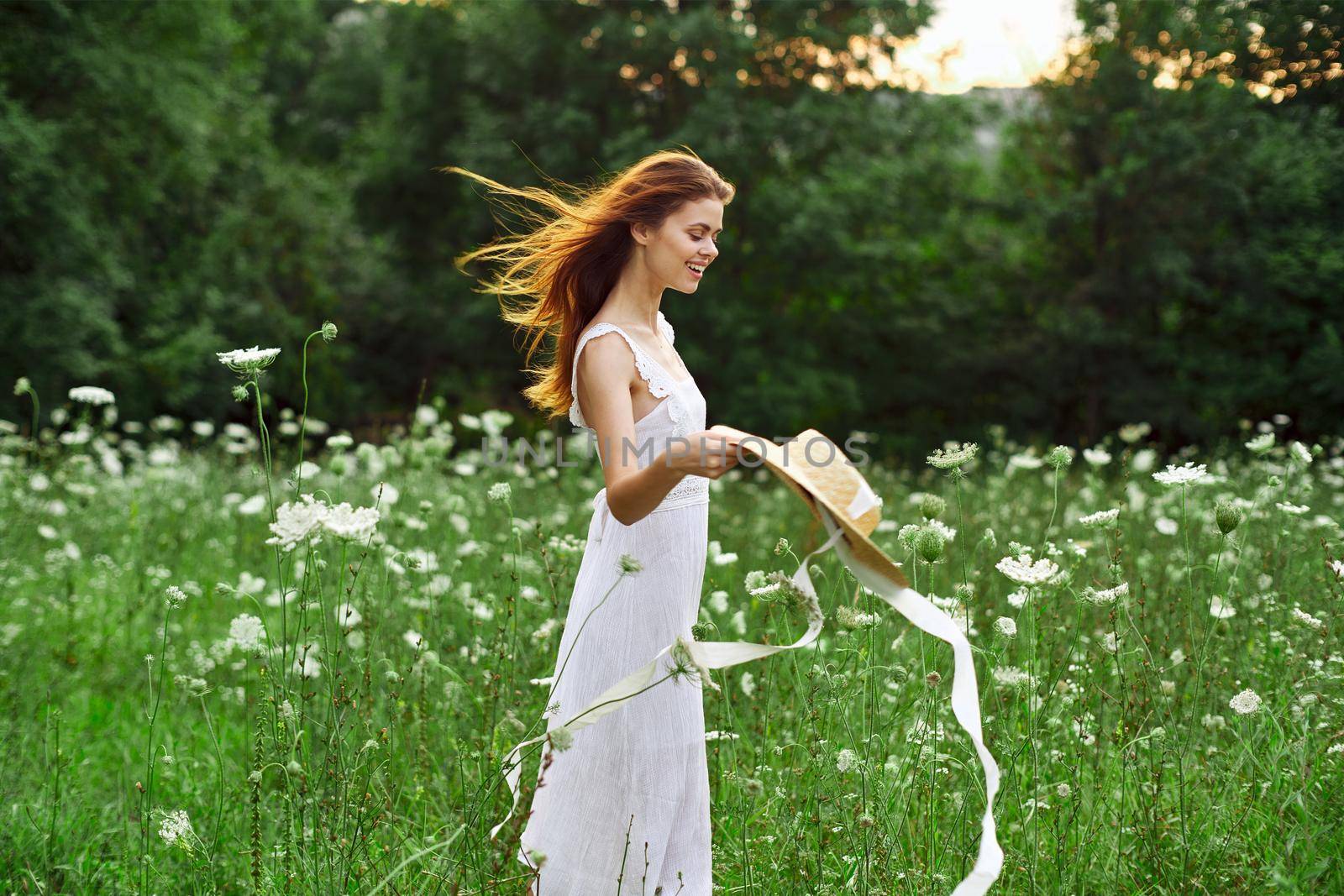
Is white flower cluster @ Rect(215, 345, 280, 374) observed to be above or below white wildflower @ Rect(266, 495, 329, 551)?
above

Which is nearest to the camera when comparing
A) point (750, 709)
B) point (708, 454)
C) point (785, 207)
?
point (708, 454)

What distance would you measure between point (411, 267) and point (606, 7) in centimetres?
544

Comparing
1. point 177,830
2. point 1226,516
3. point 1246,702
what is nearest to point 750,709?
point 1246,702

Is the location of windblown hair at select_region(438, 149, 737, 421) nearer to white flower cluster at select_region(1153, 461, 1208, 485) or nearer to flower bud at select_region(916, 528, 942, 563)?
flower bud at select_region(916, 528, 942, 563)

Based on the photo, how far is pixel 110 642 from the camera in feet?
16.0

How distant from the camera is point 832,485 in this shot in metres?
1.79

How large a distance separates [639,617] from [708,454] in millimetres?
637

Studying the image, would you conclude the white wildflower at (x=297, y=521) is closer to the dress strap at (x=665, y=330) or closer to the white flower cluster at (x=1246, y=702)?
the dress strap at (x=665, y=330)

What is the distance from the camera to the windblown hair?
252cm

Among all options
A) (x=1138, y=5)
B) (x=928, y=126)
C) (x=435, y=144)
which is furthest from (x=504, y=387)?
(x=1138, y=5)

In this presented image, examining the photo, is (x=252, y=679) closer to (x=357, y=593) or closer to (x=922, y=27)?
(x=357, y=593)

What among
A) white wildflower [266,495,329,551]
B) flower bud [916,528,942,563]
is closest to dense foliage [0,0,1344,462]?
flower bud [916,528,942,563]

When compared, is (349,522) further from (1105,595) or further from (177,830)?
(1105,595)

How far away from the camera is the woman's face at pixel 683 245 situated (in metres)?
2.48
